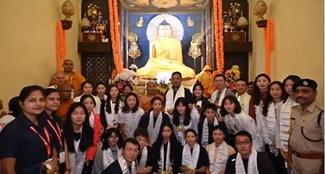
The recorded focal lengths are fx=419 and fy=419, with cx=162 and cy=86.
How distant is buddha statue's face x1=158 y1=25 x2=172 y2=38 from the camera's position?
1123 centimetres

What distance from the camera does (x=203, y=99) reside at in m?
6.89

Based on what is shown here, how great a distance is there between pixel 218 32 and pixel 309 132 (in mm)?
6614

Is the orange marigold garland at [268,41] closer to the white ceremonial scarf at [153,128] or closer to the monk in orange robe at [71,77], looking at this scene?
the white ceremonial scarf at [153,128]

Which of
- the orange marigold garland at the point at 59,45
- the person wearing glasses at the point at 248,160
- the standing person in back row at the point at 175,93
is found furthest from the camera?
the orange marigold garland at the point at 59,45

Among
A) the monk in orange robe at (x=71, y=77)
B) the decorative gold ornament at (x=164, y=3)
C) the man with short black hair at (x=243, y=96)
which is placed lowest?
the man with short black hair at (x=243, y=96)

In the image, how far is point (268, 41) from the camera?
879 cm

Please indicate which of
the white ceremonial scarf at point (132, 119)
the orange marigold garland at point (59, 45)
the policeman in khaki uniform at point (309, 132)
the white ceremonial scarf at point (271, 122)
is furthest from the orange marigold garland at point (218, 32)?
the policeman in khaki uniform at point (309, 132)

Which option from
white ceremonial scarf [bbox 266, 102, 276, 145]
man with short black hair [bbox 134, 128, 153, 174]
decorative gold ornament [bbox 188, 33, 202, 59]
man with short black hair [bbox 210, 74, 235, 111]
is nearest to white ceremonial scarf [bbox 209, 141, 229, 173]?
white ceremonial scarf [bbox 266, 102, 276, 145]

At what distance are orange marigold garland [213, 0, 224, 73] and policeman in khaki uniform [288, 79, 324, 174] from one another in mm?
6132

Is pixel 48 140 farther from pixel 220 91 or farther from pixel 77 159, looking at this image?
pixel 220 91

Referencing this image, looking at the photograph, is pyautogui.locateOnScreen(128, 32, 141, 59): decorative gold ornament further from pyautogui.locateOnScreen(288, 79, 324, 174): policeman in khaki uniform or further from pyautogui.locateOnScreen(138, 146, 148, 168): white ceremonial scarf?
pyautogui.locateOnScreen(288, 79, 324, 174): policeman in khaki uniform

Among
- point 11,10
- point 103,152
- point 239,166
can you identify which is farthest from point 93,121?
point 11,10

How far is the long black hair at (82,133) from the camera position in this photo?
187 inches

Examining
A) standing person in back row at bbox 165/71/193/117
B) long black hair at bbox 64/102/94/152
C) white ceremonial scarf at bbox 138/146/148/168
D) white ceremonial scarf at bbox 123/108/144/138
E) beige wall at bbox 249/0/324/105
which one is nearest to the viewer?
long black hair at bbox 64/102/94/152
